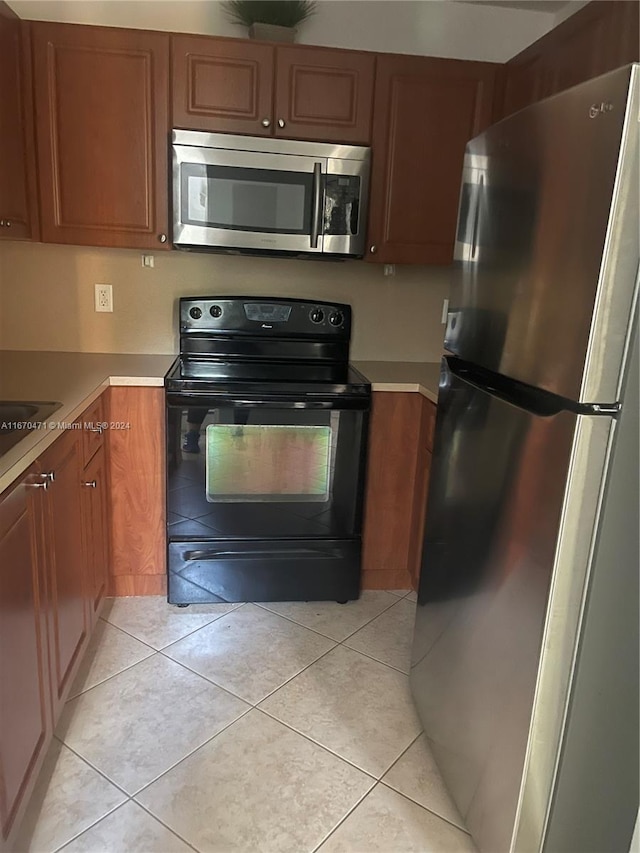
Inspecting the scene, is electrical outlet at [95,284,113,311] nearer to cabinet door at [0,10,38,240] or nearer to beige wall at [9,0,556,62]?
cabinet door at [0,10,38,240]

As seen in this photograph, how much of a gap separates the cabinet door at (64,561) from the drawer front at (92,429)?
0.07m

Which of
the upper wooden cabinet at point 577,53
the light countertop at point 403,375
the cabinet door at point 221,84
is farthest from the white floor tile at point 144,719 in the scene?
the upper wooden cabinet at point 577,53

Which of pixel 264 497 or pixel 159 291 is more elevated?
pixel 159 291

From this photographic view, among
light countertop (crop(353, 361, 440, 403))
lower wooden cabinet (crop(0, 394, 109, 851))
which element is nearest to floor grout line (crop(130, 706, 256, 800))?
lower wooden cabinet (crop(0, 394, 109, 851))

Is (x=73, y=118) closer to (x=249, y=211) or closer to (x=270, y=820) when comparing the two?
(x=249, y=211)

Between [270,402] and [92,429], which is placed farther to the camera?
[270,402]

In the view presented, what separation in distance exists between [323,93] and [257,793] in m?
2.25

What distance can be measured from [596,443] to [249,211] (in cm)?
162

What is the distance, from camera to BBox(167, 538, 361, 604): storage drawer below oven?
7.79ft

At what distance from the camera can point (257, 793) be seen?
5.25 feet

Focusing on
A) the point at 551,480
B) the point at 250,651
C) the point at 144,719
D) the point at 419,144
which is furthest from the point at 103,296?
the point at 551,480

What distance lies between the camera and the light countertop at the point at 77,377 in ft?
5.03

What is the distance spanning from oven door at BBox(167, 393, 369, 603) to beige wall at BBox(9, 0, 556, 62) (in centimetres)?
148

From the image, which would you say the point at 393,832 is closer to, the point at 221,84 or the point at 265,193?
the point at 265,193
